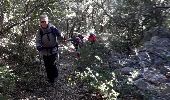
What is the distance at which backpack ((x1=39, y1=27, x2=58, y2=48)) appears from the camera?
9.97 meters

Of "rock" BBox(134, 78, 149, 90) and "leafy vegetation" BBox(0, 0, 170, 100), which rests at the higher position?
"leafy vegetation" BBox(0, 0, 170, 100)

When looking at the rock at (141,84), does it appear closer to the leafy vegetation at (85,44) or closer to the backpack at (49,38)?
the leafy vegetation at (85,44)

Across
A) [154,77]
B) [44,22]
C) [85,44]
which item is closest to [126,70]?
[154,77]

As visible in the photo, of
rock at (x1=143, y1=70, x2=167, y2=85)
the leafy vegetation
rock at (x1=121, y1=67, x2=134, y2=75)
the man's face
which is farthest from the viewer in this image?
rock at (x1=121, y1=67, x2=134, y2=75)

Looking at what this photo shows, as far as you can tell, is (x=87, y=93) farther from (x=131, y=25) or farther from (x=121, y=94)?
(x=131, y=25)

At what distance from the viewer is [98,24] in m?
32.4

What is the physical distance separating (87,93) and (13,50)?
13.6ft

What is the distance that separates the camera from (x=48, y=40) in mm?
10062

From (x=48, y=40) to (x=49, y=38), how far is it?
73 millimetres

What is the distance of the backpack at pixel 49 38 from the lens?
997cm

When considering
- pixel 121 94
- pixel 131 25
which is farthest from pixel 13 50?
pixel 131 25

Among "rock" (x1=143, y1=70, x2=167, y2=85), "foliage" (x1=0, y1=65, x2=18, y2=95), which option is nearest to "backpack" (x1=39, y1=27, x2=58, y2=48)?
"foliage" (x1=0, y1=65, x2=18, y2=95)

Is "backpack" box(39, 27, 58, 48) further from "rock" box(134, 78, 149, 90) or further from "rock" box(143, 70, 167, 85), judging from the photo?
"rock" box(143, 70, 167, 85)

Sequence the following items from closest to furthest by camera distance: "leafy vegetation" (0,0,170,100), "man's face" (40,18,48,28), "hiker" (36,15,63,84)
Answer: "leafy vegetation" (0,0,170,100) → "man's face" (40,18,48,28) → "hiker" (36,15,63,84)
